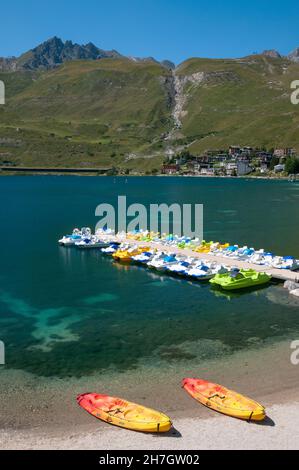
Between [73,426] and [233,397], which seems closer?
[73,426]

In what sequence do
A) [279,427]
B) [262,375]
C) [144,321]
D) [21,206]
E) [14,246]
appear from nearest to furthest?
[279,427]
[262,375]
[144,321]
[14,246]
[21,206]

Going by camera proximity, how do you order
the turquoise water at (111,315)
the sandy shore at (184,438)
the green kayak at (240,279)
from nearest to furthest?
the sandy shore at (184,438), the turquoise water at (111,315), the green kayak at (240,279)

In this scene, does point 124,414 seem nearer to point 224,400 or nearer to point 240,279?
point 224,400

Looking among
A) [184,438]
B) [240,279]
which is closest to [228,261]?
[240,279]

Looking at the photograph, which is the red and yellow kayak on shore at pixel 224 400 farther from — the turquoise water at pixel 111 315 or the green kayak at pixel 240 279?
the green kayak at pixel 240 279

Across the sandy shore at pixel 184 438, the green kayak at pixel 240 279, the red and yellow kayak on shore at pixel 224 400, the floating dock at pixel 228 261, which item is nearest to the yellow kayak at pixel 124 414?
the sandy shore at pixel 184 438
